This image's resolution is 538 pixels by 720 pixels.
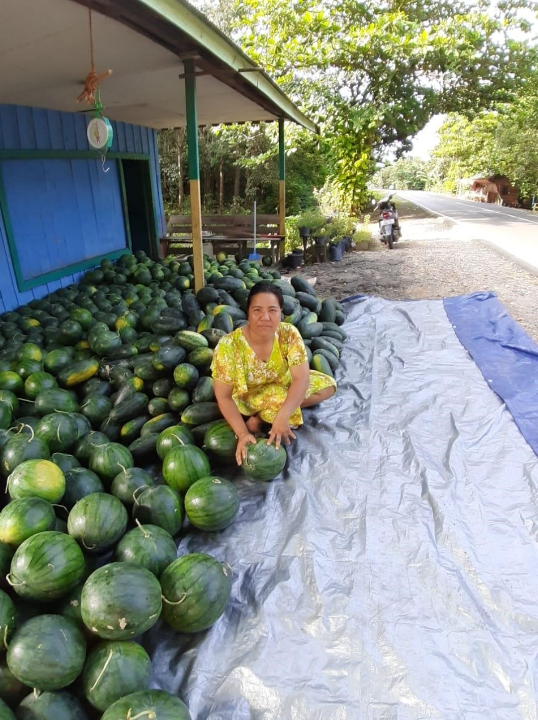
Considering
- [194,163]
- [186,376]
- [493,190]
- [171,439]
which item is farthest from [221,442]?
[493,190]

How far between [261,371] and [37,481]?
148cm

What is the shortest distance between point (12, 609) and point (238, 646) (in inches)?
35.2

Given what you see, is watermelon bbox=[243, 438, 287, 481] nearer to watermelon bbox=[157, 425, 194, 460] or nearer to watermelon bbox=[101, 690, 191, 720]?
watermelon bbox=[157, 425, 194, 460]

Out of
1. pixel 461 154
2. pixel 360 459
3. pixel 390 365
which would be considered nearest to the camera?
pixel 360 459

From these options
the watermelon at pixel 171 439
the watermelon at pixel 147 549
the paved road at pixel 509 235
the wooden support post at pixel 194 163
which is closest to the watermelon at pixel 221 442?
the watermelon at pixel 171 439

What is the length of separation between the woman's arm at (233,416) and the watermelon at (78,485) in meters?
0.82

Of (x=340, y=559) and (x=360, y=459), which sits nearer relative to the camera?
(x=340, y=559)

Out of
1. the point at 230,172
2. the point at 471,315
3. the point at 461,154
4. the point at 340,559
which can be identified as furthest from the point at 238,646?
the point at 461,154

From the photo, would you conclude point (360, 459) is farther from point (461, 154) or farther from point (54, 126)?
point (461, 154)

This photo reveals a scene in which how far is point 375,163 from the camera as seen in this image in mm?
16828

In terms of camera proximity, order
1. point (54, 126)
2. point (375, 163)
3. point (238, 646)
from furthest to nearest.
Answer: point (375, 163), point (54, 126), point (238, 646)

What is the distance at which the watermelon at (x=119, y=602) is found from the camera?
5.39 feet

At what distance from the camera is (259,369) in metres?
3.13

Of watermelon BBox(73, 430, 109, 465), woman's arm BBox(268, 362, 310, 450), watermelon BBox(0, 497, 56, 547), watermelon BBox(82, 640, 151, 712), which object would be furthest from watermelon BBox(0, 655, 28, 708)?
woman's arm BBox(268, 362, 310, 450)
